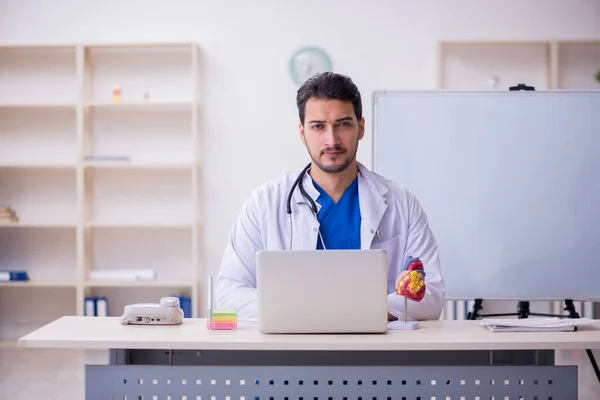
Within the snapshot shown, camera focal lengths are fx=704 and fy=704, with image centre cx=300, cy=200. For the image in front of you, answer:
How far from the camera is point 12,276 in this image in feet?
16.2

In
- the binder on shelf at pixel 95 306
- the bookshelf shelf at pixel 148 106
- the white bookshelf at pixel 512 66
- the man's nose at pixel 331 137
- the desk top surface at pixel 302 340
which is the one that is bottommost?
the binder on shelf at pixel 95 306

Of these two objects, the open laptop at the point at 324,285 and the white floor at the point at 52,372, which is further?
the white floor at the point at 52,372

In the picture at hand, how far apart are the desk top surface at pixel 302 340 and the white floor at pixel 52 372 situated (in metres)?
2.10

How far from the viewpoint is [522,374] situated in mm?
1897

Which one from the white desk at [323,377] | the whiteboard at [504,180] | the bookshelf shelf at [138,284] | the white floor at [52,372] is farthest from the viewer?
the bookshelf shelf at [138,284]

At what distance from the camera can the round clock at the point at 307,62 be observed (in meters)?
4.97

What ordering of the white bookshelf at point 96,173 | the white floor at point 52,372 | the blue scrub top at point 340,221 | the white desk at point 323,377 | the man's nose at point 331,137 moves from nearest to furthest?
the white desk at point 323,377
the man's nose at point 331,137
the blue scrub top at point 340,221
the white floor at point 52,372
the white bookshelf at point 96,173

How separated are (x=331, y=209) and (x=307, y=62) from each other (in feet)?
8.49

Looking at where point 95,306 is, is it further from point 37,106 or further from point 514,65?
point 514,65

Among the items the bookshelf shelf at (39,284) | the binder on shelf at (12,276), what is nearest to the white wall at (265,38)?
the bookshelf shelf at (39,284)

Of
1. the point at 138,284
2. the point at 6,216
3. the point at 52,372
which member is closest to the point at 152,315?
the point at 52,372

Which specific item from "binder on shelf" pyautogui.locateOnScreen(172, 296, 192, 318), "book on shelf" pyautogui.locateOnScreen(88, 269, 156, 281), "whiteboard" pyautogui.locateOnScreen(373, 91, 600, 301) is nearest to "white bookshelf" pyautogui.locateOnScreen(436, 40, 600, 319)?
"whiteboard" pyautogui.locateOnScreen(373, 91, 600, 301)

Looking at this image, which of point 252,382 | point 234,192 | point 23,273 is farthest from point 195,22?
point 252,382

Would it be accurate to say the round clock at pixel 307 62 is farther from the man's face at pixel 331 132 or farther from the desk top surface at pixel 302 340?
the desk top surface at pixel 302 340
